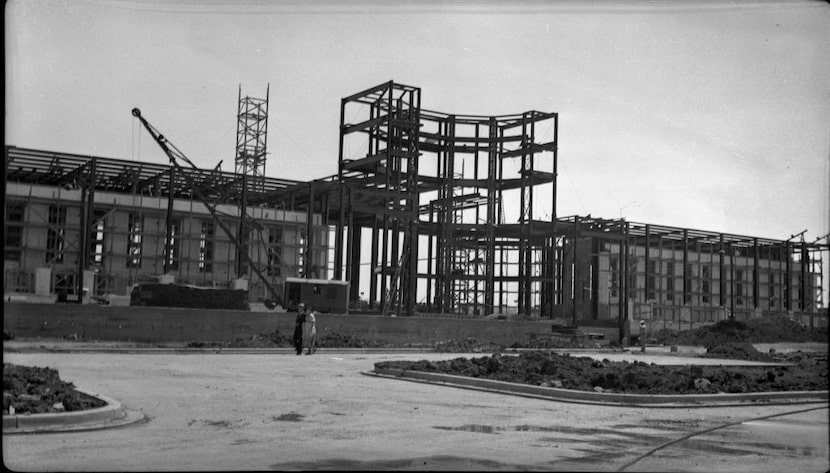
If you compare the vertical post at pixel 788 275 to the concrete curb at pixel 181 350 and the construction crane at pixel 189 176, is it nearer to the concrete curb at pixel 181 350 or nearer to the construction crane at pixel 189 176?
the concrete curb at pixel 181 350

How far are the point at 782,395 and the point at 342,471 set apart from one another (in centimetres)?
1272

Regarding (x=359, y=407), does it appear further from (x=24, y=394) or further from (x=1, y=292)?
(x=1, y=292)

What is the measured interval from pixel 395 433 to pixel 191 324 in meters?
29.2

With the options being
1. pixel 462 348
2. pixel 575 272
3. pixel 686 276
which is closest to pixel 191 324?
pixel 462 348

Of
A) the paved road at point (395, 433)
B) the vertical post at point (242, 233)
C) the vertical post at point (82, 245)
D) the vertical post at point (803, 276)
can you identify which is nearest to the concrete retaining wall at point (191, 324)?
the vertical post at point (82, 245)

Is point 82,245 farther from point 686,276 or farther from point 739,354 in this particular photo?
point 686,276

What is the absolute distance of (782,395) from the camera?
17.6m

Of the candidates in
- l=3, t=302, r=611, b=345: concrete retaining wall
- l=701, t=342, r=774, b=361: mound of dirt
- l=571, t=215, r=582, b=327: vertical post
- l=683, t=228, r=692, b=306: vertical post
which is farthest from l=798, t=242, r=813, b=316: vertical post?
l=3, t=302, r=611, b=345: concrete retaining wall

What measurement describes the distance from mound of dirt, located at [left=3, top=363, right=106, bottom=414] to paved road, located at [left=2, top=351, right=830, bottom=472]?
100cm

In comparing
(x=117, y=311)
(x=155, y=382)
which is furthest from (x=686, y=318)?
Answer: (x=155, y=382)

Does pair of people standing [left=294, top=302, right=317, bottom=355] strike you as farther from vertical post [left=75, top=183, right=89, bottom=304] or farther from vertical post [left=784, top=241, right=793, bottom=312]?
vertical post [left=784, top=241, right=793, bottom=312]

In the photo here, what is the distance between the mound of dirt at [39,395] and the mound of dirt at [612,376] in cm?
994

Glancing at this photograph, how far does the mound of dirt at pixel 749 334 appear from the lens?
51.7 m

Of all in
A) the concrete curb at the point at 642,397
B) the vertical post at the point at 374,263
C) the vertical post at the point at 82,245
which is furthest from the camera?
the vertical post at the point at 374,263
